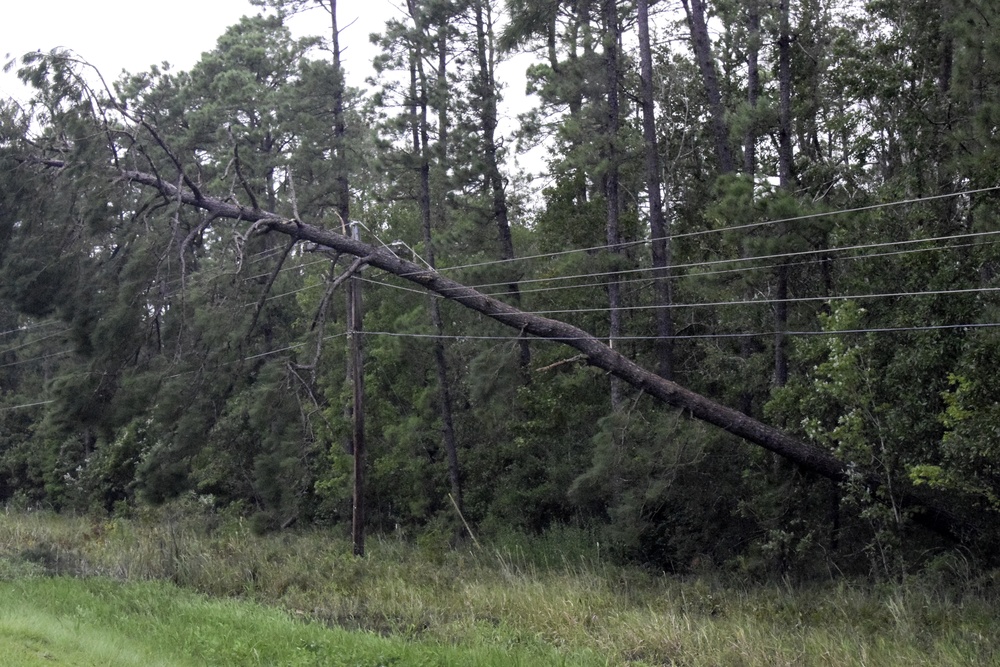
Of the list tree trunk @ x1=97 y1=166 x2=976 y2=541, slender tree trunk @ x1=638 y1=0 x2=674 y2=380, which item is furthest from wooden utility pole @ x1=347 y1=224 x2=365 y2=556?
slender tree trunk @ x1=638 y1=0 x2=674 y2=380

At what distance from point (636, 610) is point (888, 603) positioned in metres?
3.36

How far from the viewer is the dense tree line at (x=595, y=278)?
582 inches

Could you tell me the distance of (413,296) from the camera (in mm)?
27078

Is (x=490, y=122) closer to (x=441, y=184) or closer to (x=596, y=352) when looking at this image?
(x=441, y=184)

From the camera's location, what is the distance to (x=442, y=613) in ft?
46.9

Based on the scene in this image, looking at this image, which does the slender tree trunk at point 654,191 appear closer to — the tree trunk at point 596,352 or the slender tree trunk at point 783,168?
the slender tree trunk at point 783,168

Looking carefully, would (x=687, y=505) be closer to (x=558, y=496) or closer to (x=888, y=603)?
(x=558, y=496)

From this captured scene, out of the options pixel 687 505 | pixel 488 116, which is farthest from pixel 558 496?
pixel 488 116

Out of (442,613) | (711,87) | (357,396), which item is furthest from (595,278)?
(442,613)

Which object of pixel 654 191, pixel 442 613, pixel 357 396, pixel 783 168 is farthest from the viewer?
pixel 654 191

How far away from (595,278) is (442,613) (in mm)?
10383

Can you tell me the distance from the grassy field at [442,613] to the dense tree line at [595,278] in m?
1.67

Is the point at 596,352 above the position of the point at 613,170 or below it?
below

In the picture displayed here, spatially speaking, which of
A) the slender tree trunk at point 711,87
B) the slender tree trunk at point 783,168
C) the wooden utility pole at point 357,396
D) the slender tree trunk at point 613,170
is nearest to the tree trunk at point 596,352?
the slender tree trunk at point 783,168
